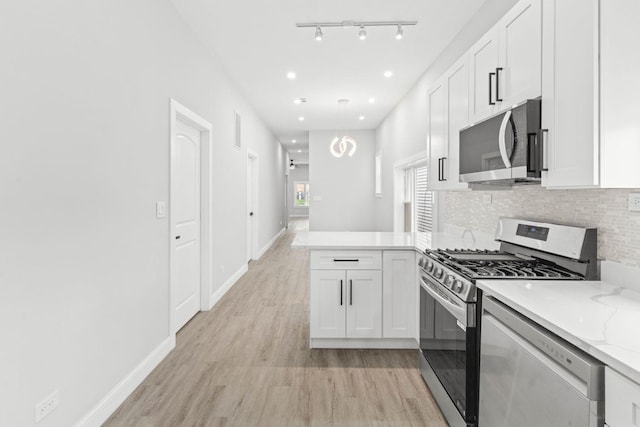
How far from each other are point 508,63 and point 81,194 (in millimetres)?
2364

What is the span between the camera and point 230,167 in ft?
15.9

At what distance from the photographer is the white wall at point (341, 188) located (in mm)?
8820

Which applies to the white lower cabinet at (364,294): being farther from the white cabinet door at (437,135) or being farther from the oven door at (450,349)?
the white cabinet door at (437,135)

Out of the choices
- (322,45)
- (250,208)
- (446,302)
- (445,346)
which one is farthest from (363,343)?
(250,208)

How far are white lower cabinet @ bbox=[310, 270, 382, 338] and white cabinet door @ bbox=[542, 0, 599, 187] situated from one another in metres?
1.59

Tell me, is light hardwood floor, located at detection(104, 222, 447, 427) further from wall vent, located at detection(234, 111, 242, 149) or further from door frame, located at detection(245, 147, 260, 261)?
door frame, located at detection(245, 147, 260, 261)

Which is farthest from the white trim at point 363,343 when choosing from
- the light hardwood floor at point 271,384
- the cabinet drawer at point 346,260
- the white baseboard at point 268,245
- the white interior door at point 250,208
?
the white baseboard at point 268,245

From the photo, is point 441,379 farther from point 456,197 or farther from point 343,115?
point 343,115

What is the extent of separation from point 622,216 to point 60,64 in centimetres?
271

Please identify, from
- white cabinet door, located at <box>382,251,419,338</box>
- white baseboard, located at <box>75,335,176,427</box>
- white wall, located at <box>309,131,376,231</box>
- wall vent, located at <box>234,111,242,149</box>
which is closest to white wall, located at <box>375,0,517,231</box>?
white wall, located at <box>309,131,376,231</box>

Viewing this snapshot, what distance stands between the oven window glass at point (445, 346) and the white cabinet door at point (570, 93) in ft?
2.82

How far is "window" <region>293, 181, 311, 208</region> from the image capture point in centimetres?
1819

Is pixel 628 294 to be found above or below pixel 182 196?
below

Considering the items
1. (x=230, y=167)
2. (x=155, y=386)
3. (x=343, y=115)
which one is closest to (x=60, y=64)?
(x=155, y=386)
